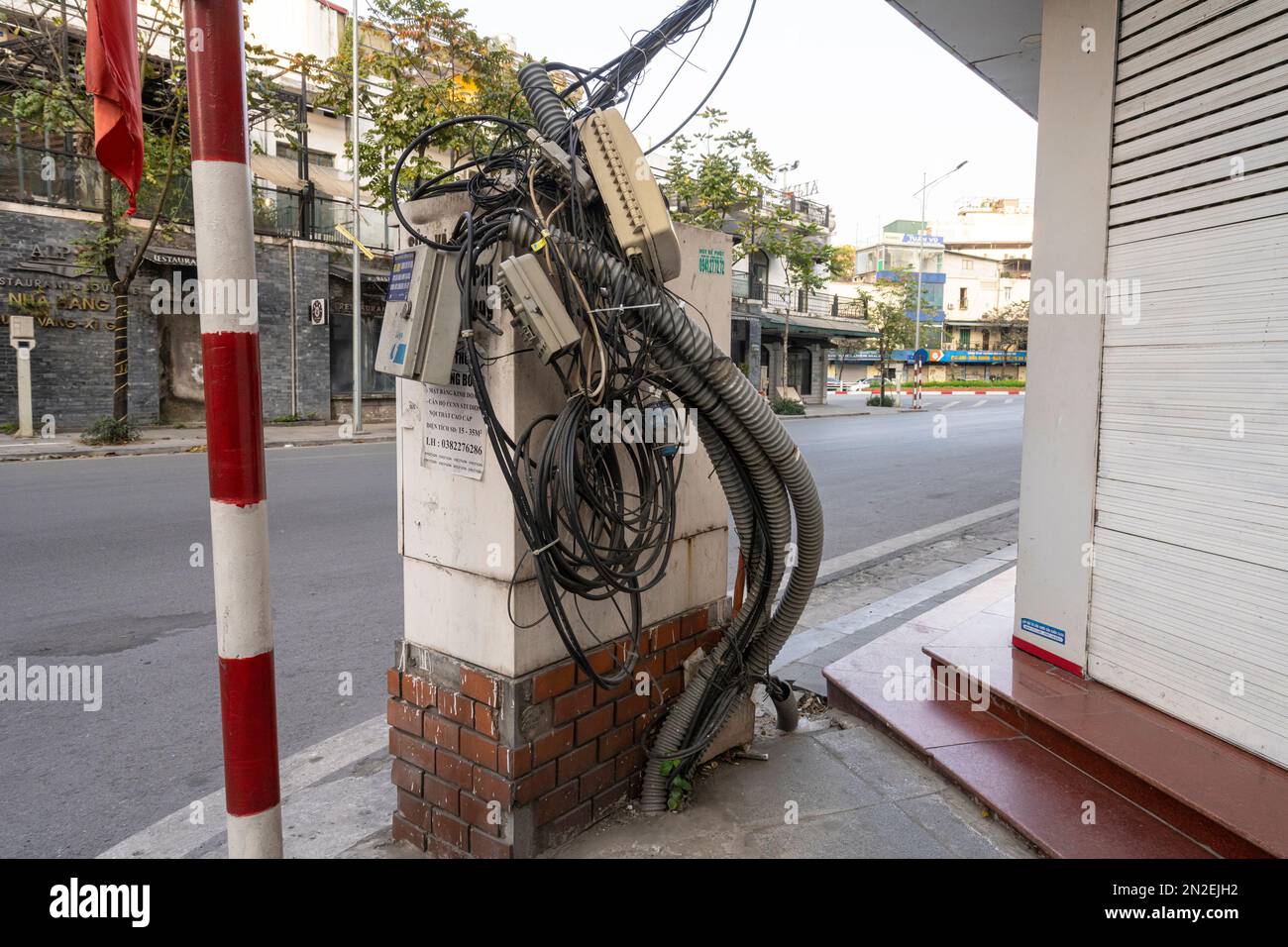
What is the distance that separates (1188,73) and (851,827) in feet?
10.1

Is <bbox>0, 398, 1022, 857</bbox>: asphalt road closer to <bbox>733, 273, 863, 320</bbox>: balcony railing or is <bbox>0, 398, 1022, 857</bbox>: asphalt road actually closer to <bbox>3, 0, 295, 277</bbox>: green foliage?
<bbox>3, 0, 295, 277</bbox>: green foliage

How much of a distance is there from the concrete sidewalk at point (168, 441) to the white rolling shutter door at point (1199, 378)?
1108 cm

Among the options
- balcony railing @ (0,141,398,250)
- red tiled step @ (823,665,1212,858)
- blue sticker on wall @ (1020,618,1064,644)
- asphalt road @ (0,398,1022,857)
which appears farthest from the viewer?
balcony railing @ (0,141,398,250)

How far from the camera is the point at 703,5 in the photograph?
2.70 meters

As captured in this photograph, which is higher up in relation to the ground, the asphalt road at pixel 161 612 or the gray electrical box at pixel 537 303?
the gray electrical box at pixel 537 303

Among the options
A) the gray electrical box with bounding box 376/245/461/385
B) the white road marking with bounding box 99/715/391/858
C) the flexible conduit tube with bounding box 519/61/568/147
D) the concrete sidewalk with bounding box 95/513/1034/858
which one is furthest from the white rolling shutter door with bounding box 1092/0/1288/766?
the white road marking with bounding box 99/715/391/858

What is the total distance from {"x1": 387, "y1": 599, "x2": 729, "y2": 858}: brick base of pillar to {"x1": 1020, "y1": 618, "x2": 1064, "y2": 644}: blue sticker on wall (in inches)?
79.3

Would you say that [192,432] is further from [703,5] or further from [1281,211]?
[1281,211]

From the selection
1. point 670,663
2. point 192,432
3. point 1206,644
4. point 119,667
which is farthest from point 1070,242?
point 192,432

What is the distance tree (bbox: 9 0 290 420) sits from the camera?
44.1ft

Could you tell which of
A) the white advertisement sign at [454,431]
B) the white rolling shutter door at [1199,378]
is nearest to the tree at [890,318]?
the white rolling shutter door at [1199,378]

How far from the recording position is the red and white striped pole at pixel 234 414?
1.58 metres

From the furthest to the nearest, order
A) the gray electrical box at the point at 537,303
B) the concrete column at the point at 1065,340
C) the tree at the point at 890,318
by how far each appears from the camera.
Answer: the tree at the point at 890,318 → the concrete column at the point at 1065,340 → the gray electrical box at the point at 537,303

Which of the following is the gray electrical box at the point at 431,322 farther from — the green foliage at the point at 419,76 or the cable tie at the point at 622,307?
the green foliage at the point at 419,76
